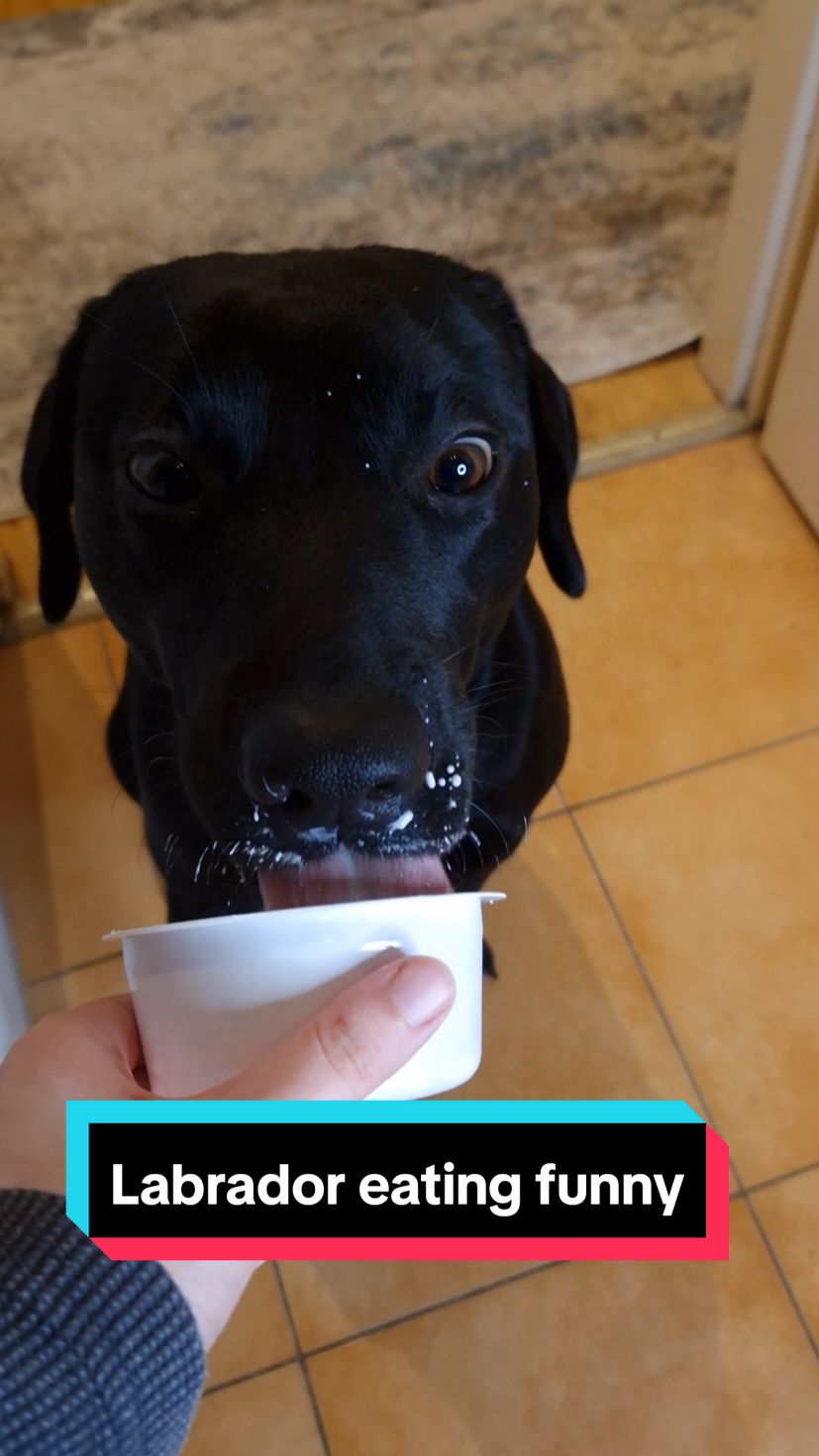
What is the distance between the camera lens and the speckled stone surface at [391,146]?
2.04 m

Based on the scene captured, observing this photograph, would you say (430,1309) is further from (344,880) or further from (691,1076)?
(344,880)

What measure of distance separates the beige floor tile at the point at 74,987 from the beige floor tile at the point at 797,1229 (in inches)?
33.6

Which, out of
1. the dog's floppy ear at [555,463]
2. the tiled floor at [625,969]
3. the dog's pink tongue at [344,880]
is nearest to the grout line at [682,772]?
the tiled floor at [625,969]

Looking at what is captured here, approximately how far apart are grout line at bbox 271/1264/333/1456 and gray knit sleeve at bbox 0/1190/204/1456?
2.48 ft

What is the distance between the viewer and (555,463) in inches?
44.5

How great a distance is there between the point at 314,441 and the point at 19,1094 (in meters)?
0.49

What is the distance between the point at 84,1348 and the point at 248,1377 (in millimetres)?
831

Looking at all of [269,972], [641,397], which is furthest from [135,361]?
[641,397]

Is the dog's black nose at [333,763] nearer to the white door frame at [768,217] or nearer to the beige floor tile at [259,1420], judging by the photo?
the beige floor tile at [259,1420]

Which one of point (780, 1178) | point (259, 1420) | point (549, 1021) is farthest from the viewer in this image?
point (549, 1021)

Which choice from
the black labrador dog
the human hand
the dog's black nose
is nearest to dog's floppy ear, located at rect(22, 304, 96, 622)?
the black labrador dog

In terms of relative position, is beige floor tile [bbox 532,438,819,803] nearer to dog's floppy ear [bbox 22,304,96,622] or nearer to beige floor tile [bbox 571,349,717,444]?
beige floor tile [bbox 571,349,717,444]

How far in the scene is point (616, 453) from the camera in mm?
1905

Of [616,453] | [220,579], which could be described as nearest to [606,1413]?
[220,579]
